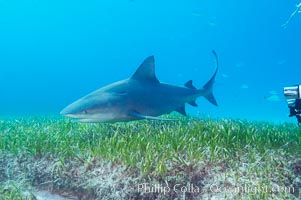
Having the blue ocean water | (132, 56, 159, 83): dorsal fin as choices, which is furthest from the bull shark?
the blue ocean water

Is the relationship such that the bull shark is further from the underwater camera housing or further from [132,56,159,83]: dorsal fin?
the underwater camera housing

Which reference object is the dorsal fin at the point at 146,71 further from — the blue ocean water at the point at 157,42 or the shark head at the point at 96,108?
the blue ocean water at the point at 157,42

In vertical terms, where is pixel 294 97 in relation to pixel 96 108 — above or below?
below

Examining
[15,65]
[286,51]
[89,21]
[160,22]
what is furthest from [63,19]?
[286,51]

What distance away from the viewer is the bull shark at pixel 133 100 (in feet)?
23.8

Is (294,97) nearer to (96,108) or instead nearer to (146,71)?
(96,108)

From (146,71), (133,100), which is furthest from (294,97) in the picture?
(146,71)

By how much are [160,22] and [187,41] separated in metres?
34.4

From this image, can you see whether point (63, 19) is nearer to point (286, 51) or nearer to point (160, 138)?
point (286, 51)

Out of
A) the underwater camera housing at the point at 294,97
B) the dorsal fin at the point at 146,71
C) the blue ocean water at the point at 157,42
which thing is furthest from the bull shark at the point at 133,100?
the blue ocean water at the point at 157,42

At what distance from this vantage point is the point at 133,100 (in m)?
8.14

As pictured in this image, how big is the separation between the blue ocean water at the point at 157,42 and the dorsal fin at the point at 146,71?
95477 millimetres

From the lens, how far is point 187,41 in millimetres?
185250

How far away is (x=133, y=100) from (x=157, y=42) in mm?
178999
